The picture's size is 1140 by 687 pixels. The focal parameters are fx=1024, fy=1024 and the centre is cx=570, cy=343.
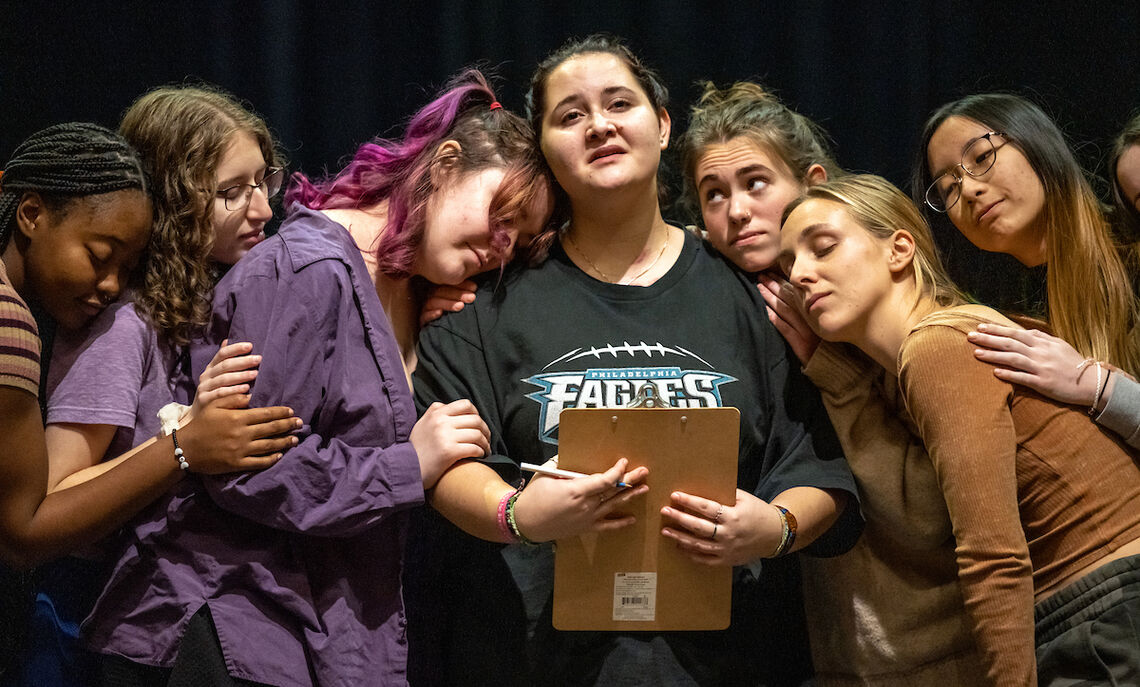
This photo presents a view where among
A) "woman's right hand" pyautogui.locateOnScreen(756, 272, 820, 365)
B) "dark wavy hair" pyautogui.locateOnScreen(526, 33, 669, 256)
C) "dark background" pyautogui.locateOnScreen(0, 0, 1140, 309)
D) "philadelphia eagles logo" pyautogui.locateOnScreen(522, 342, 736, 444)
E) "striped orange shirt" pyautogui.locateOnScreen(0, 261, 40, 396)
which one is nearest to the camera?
"striped orange shirt" pyautogui.locateOnScreen(0, 261, 40, 396)

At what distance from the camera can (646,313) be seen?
2.00 meters

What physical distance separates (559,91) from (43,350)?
3.60 ft

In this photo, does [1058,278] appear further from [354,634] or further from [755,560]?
[354,634]

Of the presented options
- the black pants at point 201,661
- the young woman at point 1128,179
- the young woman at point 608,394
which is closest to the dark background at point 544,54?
the young woman at point 1128,179

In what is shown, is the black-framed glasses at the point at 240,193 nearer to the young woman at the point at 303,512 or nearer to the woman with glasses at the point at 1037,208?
the young woman at the point at 303,512

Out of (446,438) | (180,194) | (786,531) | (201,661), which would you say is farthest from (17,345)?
(786,531)

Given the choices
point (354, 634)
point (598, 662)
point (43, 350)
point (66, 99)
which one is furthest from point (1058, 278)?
point (66, 99)

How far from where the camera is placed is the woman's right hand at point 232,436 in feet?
5.52

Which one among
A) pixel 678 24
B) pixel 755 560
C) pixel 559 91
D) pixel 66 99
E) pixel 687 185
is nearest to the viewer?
pixel 755 560

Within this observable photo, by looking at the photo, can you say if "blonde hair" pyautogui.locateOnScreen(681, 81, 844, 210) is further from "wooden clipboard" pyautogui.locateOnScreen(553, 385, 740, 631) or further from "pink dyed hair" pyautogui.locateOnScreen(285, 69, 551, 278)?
"wooden clipboard" pyautogui.locateOnScreen(553, 385, 740, 631)

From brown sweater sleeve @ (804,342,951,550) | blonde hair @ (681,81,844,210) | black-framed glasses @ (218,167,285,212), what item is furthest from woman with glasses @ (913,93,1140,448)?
black-framed glasses @ (218,167,285,212)

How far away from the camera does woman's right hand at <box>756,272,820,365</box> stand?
200cm

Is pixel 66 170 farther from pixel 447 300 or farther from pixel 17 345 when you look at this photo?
pixel 447 300

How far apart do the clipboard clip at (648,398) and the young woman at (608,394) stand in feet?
0.11
